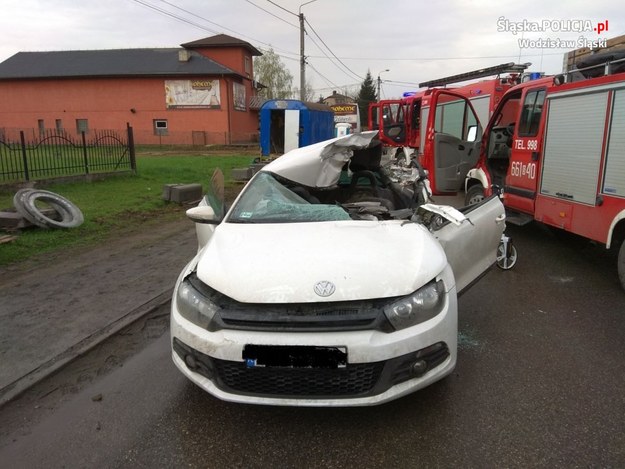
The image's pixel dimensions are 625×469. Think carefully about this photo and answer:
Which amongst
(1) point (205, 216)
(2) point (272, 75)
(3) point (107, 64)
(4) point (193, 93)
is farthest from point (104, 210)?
(2) point (272, 75)

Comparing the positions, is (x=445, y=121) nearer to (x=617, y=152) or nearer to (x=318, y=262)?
(x=617, y=152)

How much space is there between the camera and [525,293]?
5152mm

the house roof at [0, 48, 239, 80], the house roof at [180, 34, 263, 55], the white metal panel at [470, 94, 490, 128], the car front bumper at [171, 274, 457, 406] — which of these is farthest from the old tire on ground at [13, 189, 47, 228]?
the house roof at [180, 34, 263, 55]

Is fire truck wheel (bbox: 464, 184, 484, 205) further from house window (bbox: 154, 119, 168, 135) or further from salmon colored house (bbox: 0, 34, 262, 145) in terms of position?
house window (bbox: 154, 119, 168, 135)

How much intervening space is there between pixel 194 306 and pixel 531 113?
590cm

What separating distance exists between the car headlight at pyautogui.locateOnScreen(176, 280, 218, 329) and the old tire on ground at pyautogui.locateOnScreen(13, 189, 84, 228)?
18.8 ft

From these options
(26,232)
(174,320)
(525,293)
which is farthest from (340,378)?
(26,232)

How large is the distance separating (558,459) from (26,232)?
770cm

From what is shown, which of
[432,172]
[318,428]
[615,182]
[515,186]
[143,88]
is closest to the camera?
[318,428]

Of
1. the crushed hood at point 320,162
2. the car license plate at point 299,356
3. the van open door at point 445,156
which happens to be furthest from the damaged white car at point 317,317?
the van open door at point 445,156

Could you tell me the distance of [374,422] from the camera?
2830mm

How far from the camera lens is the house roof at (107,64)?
3784cm

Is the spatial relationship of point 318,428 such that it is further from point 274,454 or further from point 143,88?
point 143,88

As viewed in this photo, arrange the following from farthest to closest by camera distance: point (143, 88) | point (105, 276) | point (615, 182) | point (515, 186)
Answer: point (143, 88)
point (515, 186)
point (105, 276)
point (615, 182)
